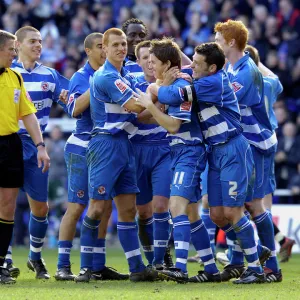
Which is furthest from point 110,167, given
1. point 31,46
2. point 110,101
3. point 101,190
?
point 31,46

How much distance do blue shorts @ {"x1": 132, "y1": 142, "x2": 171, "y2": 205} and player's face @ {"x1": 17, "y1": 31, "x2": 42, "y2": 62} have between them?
1.54 metres

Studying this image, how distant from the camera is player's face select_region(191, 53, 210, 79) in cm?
926

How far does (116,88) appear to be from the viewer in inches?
362

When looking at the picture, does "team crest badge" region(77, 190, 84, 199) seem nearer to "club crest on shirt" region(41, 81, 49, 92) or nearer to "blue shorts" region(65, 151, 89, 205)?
"blue shorts" region(65, 151, 89, 205)

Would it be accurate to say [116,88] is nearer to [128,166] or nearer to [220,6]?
[128,166]

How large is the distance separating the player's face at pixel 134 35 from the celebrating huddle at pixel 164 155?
2.42 feet

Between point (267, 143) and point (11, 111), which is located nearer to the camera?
point (11, 111)

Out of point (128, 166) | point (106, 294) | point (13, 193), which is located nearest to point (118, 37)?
point (128, 166)

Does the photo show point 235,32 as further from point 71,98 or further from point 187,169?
point 71,98

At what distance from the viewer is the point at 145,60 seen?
10.5 meters

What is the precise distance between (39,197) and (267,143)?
102 inches

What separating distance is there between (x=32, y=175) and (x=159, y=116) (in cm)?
206

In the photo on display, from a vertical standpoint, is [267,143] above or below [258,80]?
below

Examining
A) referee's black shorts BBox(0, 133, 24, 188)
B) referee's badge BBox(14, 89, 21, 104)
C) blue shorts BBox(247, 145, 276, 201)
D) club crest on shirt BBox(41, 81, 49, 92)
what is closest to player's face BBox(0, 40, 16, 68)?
referee's badge BBox(14, 89, 21, 104)
